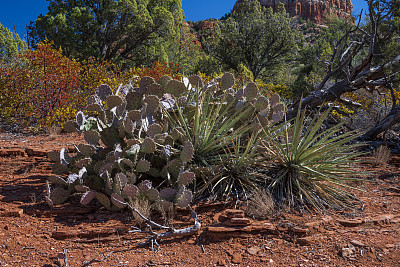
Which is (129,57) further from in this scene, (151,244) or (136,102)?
(151,244)

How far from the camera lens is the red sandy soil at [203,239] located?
228 cm

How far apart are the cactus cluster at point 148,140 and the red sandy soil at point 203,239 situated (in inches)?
8.0

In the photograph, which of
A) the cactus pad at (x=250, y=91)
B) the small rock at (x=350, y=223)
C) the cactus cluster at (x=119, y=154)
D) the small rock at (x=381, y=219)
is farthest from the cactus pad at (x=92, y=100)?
the small rock at (x=381, y=219)

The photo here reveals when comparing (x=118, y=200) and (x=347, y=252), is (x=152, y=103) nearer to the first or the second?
(x=118, y=200)

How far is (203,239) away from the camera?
2543mm

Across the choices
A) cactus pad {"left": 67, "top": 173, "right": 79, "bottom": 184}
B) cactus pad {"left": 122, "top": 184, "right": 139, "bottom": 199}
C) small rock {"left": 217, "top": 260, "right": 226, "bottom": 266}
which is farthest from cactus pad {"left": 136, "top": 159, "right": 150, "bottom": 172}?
small rock {"left": 217, "top": 260, "right": 226, "bottom": 266}

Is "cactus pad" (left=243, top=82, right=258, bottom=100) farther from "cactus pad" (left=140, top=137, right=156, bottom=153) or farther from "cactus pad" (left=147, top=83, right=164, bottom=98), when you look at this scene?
"cactus pad" (left=140, top=137, right=156, bottom=153)

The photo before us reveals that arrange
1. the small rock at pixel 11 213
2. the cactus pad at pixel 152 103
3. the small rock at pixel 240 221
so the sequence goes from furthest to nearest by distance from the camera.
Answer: the cactus pad at pixel 152 103 < the small rock at pixel 11 213 < the small rock at pixel 240 221

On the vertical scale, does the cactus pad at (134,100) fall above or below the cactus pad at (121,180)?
above

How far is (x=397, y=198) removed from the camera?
349cm

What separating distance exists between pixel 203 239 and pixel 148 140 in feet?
3.59

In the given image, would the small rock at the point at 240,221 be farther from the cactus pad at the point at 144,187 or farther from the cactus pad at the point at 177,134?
the cactus pad at the point at 177,134

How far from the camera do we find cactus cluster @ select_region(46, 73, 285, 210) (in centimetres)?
295

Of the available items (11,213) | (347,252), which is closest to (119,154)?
(11,213)
